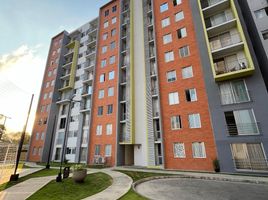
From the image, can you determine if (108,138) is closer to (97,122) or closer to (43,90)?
(97,122)

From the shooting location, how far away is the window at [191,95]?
64.3 ft

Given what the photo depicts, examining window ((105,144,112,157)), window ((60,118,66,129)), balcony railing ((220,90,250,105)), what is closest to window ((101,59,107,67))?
window ((60,118,66,129))

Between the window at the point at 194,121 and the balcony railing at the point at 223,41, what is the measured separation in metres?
9.24

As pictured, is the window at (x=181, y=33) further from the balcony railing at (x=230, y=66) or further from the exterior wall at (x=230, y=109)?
the exterior wall at (x=230, y=109)

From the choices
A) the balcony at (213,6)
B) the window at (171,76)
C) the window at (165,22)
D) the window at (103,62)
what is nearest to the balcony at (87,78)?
the window at (103,62)

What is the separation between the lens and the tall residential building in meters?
16.1

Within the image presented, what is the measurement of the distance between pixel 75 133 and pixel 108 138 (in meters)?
10.7

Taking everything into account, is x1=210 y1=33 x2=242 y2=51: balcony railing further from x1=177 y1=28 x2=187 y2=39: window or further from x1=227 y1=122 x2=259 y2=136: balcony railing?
x1=227 y1=122 x2=259 y2=136: balcony railing

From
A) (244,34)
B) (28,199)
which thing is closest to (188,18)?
(244,34)

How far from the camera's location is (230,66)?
1881 cm

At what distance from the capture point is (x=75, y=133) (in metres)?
32.3

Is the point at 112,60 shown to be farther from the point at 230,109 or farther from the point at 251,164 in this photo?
the point at 251,164

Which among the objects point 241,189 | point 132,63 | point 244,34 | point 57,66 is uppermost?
point 57,66

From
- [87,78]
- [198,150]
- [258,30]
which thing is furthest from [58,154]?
[258,30]
